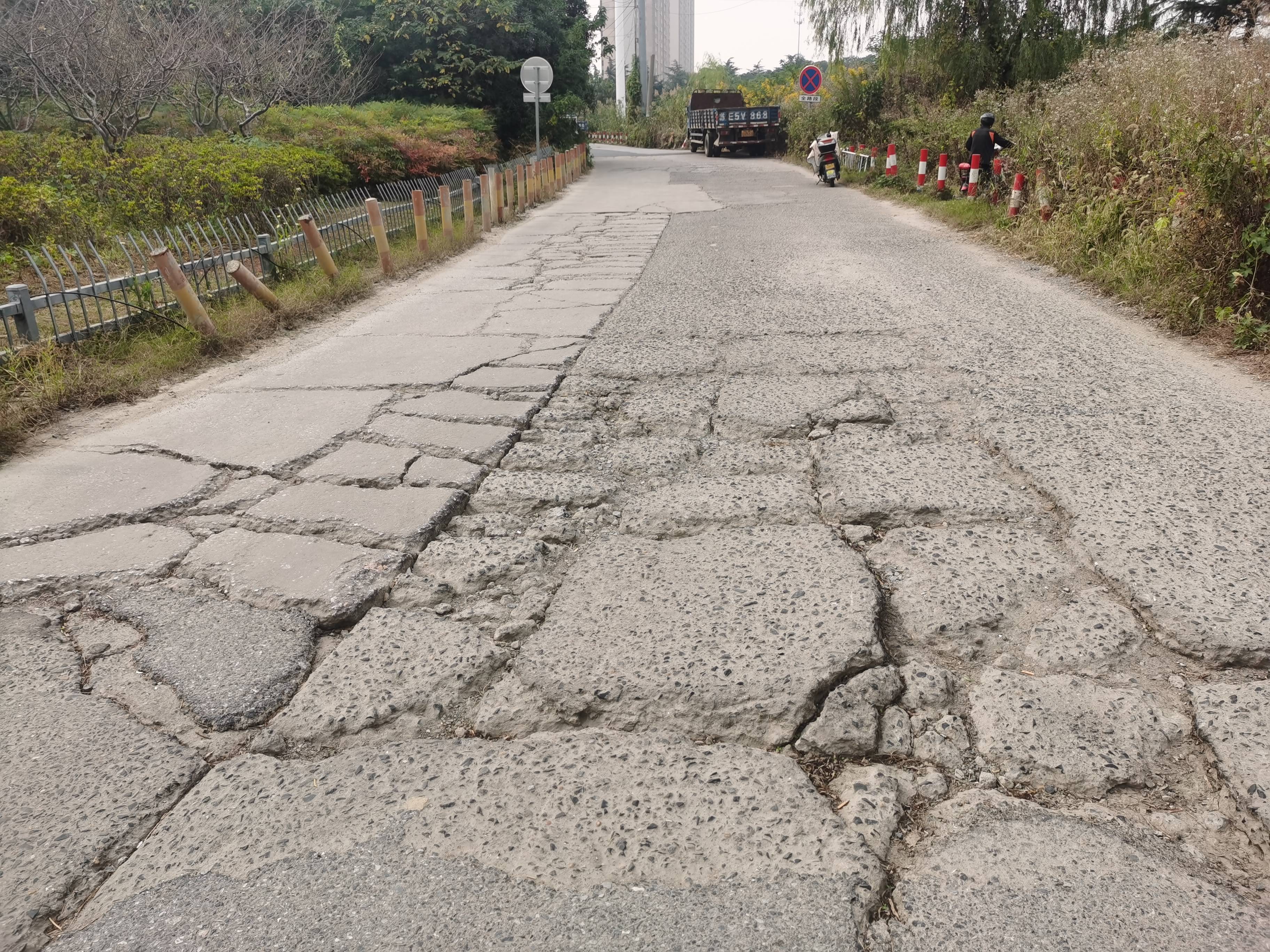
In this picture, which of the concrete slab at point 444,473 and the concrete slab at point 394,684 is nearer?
the concrete slab at point 394,684

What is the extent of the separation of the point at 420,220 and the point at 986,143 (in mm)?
7235

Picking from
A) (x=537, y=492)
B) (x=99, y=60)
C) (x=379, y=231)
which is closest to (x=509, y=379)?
(x=537, y=492)

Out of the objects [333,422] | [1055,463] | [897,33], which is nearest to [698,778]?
[1055,463]

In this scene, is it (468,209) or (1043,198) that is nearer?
(1043,198)

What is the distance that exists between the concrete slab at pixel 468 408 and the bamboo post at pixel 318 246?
148 inches

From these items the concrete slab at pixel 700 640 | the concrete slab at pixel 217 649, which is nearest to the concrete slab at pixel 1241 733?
the concrete slab at pixel 700 640

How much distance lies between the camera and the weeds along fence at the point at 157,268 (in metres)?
5.25

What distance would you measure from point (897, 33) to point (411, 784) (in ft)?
59.4

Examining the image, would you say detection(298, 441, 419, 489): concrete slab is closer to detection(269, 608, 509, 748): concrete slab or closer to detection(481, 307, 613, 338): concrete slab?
detection(269, 608, 509, 748): concrete slab

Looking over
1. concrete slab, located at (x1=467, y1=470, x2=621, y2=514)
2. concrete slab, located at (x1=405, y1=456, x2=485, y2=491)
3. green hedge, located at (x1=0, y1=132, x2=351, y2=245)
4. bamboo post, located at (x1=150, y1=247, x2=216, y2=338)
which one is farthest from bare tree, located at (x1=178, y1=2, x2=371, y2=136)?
concrete slab, located at (x1=467, y1=470, x2=621, y2=514)

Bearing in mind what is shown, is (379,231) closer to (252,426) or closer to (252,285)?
(252,285)

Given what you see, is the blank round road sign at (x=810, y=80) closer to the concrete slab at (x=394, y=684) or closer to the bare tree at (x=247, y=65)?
the bare tree at (x=247, y=65)

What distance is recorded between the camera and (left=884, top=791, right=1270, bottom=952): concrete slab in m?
1.44

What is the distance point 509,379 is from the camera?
479 cm
